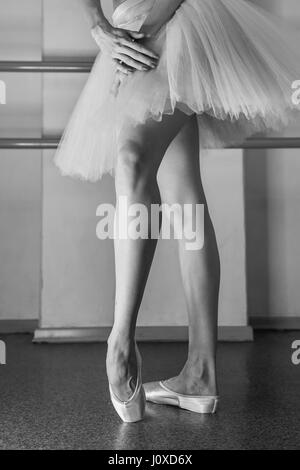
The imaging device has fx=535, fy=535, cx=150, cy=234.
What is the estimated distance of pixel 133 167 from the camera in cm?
84

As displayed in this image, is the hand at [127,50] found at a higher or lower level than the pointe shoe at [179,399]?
higher

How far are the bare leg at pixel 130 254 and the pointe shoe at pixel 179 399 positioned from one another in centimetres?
13

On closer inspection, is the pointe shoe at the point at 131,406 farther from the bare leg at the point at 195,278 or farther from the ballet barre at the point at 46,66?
the ballet barre at the point at 46,66

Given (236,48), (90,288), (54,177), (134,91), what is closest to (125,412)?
(134,91)

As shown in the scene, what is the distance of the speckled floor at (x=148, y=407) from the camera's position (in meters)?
0.76

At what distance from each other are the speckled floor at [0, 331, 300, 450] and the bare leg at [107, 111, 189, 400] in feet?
0.28

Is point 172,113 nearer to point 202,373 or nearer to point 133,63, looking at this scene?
point 133,63

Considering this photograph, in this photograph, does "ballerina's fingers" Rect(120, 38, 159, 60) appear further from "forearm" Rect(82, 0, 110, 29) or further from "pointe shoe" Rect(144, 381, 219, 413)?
"pointe shoe" Rect(144, 381, 219, 413)

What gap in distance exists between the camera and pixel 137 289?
2.75 ft

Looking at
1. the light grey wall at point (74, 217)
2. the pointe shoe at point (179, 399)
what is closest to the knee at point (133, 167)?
the pointe shoe at point (179, 399)

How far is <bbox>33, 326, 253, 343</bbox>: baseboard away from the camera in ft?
5.20

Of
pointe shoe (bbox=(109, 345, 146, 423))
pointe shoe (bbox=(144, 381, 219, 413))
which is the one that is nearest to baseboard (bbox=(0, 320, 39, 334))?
pointe shoe (bbox=(144, 381, 219, 413))
